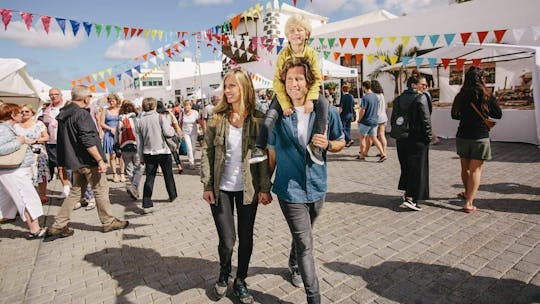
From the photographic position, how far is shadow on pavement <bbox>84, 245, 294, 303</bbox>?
119 inches

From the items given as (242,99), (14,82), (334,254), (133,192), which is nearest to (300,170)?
(242,99)

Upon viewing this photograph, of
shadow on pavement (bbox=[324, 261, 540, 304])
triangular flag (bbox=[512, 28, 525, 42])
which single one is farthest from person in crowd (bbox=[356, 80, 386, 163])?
triangular flag (bbox=[512, 28, 525, 42])

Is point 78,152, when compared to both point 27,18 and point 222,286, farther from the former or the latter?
point 27,18

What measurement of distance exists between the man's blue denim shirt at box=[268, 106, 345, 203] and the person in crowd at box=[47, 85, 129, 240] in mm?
3012

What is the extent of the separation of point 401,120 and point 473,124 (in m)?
0.94

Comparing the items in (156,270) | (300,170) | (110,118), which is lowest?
(156,270)

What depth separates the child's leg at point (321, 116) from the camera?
2.28 m

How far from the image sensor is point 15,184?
4.38 meters

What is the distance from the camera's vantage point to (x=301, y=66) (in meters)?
2.29

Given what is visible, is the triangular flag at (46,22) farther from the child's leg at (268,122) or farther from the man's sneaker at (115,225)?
the child's leg at (268,122)

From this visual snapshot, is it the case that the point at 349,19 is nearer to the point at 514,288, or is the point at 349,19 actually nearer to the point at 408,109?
the point at 408,109

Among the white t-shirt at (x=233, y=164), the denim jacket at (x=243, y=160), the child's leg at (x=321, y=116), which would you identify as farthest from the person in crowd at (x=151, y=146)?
the child's leg at (x=321, y=116)

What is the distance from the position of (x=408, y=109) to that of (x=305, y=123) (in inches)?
112

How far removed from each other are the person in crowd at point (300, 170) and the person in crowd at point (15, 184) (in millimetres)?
3950
